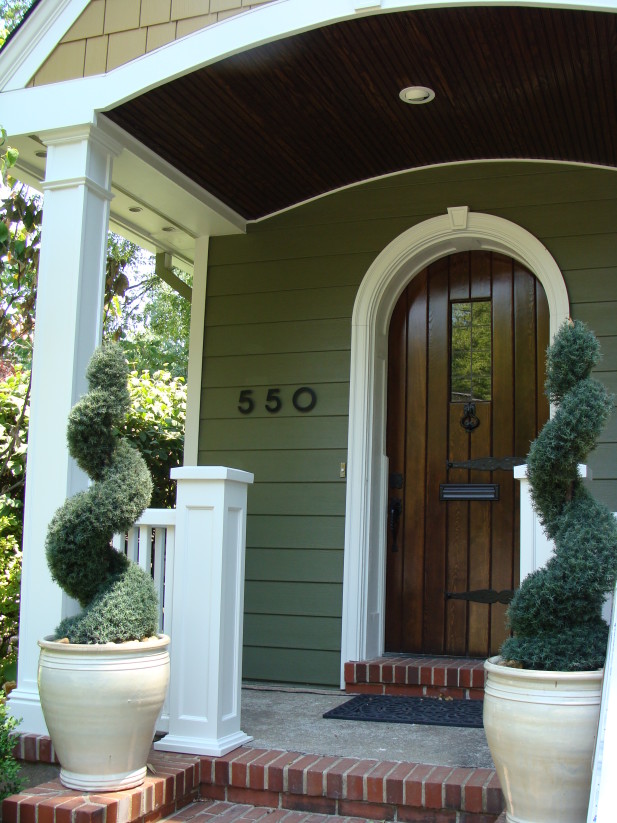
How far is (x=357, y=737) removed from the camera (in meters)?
3.52

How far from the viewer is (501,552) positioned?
4.59 meters

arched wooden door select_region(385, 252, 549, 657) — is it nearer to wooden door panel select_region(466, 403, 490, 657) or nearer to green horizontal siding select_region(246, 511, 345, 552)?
wooden door panel select_region(466, 403, 490, 657)

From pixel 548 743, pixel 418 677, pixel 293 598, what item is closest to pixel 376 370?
pixel 293 598

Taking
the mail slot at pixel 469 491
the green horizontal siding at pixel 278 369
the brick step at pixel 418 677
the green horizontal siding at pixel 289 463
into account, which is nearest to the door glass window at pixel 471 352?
the mail slot at pixel 469 491

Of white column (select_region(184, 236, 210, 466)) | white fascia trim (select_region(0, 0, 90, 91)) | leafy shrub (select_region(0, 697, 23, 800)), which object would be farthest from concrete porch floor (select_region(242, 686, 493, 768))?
white fascia trim (select_region(0, 0, 90, 91))

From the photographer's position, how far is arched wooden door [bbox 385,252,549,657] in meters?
4.62

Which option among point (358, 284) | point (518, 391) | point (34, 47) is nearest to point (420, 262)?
point (358, 284)

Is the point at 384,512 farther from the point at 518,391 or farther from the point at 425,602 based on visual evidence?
the point at 518,391

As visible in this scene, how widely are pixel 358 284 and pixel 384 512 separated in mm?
1271

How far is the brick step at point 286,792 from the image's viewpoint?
2.78 meters

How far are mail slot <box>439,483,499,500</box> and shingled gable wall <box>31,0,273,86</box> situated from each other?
8.37 feet

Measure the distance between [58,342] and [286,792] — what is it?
1980 mm

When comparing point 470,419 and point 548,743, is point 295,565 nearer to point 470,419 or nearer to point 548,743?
point 470,419

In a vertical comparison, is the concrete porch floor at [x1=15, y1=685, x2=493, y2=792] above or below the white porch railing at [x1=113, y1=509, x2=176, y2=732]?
below
